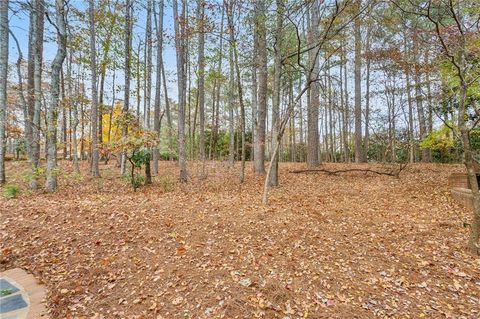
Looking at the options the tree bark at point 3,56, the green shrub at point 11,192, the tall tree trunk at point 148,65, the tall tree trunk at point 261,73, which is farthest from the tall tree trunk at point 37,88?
the tall tree trunk at point 261,73

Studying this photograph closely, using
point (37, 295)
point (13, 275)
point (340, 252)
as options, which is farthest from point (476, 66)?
point (13, 275)

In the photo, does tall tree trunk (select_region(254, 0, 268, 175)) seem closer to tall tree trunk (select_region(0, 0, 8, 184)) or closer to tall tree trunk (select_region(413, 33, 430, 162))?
tall tree trunk (select_region(413, 33, 430, 162))

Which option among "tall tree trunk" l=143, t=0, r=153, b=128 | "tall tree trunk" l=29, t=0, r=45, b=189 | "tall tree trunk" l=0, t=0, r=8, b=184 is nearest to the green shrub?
"tall tree trunk" l=29, t=0, r=45, b=189

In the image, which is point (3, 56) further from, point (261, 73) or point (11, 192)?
point (261, 73)

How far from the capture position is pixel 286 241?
14.6 feet

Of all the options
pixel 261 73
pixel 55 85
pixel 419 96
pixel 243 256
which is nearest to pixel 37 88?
pixel 55 85

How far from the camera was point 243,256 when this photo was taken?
13.2ft

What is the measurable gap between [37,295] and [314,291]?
363 cm

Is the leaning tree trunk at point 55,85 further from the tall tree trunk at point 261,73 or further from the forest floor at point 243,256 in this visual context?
the tall tree trunk at point 261,73

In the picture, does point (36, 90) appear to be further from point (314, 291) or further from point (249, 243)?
point (314, 291)

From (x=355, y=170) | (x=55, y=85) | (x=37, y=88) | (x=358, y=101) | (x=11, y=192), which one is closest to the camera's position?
(x=11, y=192)

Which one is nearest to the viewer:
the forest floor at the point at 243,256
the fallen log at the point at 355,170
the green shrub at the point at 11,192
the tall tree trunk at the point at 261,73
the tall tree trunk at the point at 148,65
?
the forest floor at the point at 243,256

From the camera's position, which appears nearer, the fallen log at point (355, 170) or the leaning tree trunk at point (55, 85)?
the leaning tree trunk at point (55, 85)

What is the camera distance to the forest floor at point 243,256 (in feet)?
10.4
